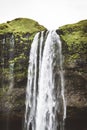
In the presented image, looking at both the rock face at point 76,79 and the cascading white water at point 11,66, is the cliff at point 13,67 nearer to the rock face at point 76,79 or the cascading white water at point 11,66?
→ the cascading white water at point 11,66

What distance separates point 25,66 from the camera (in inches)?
845

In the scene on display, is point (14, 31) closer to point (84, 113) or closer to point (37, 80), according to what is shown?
point (37, 80)

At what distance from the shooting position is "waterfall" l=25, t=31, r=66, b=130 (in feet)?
66.2

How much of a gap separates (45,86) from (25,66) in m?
1.76

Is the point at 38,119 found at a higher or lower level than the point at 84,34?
lower

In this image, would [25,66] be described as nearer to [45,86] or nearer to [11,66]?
[11,66]

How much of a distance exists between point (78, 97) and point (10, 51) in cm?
491

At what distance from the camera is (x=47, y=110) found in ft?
66.5

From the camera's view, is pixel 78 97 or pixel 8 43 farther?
pixel 8 43

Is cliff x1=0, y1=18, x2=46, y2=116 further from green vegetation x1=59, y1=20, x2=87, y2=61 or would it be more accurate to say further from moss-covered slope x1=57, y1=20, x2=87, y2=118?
moss-covered slope x1=57, y1=20, x2=87, y2=118

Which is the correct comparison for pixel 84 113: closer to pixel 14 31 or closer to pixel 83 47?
pixel 83 47

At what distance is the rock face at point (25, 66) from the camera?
1999 cm

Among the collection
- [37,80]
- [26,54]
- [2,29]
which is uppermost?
[2,29]

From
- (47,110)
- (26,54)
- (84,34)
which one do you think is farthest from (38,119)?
(84,34)
